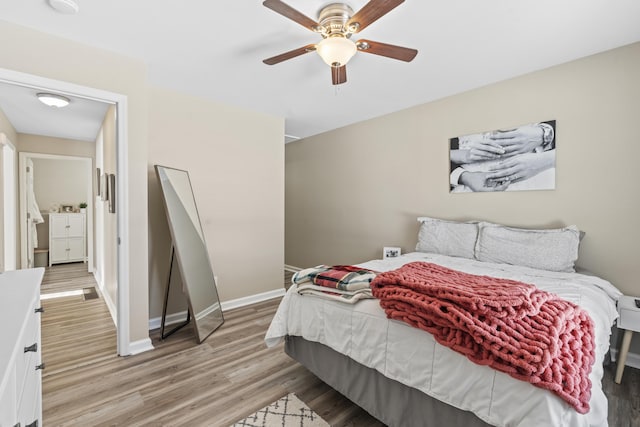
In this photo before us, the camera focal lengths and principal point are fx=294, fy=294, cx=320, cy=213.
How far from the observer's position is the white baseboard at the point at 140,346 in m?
2.45

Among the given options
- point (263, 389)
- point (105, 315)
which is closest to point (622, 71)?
point (263, 389)

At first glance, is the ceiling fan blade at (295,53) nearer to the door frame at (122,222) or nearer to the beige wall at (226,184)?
the door frame at (122,222)

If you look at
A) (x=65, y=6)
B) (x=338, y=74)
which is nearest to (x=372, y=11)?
(x=338, y=74)

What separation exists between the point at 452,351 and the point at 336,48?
71.8 inches

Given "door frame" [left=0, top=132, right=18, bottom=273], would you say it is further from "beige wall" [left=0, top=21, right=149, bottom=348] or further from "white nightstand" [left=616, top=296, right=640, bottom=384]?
"white nightstand" [left=616, top=296, right=640, bottom=384]

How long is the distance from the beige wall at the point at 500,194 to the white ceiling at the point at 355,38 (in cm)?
23

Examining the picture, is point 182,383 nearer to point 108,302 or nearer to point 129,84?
point 108,302

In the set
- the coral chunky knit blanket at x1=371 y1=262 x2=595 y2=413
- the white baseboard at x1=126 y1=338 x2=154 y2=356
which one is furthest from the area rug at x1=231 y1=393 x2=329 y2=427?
the white baseboard at x1=126 y1=338 x2=154 y2=356

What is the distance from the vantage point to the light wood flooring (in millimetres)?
1742

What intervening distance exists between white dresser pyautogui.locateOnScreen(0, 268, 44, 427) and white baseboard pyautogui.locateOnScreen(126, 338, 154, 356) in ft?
3.73

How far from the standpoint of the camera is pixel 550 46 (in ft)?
7.43

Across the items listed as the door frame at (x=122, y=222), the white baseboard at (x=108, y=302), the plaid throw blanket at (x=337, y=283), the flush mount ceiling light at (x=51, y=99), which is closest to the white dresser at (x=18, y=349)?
the door frame at (x=122, y=222)

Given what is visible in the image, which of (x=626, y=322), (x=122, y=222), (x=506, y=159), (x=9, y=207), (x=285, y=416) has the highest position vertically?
(x=506, y=159)

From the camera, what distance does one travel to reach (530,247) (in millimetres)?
2396
